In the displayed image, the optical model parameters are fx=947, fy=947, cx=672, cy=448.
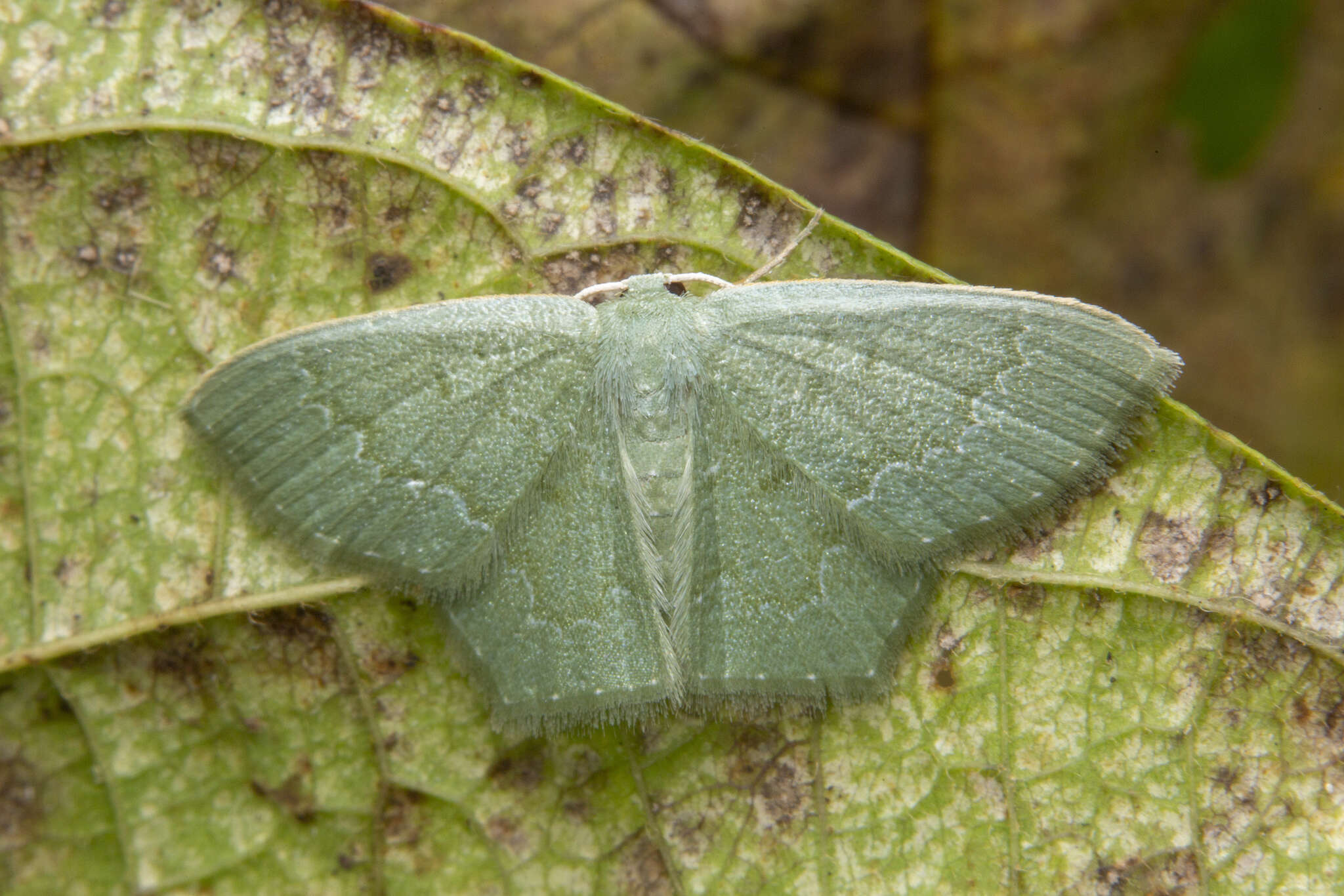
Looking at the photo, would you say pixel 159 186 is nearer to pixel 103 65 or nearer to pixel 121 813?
pixel 103 65

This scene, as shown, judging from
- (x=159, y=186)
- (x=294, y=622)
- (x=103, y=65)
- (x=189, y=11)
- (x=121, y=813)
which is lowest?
(x=121, y=813)

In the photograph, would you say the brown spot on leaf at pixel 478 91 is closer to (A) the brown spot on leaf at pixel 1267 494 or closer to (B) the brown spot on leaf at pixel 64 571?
(B) the brown spot on leaf at pixel 64 571

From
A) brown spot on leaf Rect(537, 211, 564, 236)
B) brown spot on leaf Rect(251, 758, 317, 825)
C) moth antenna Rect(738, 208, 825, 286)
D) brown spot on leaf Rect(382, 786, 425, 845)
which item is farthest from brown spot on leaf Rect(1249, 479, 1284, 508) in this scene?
brown spot on leaf Rect(251, 758, 317, 825)

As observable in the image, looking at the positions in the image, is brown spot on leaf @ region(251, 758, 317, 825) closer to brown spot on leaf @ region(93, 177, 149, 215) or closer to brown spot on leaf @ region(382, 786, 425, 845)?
brown spot on leaf @ region(382, 786, 425, 845)

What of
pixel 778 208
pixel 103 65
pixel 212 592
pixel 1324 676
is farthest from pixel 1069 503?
pixel 103 65

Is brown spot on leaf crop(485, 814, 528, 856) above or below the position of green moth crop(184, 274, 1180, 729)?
below

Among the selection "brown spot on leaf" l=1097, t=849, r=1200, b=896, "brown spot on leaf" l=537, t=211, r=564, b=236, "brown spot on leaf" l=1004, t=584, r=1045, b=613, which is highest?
"brown spot on leaf" l=537, t=211, r=564, b=236

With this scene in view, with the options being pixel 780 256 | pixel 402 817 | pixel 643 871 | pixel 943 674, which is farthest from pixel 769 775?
pixel 780 256
